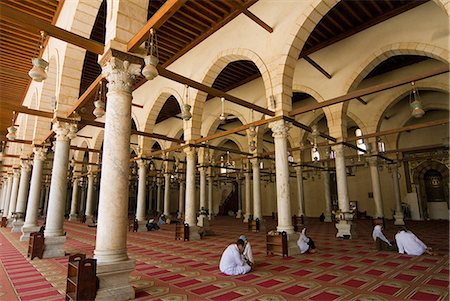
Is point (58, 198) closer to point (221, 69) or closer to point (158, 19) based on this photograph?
point (158, 19)

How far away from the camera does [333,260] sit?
274 inches

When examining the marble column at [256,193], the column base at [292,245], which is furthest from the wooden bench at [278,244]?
the marble column at [256,193]

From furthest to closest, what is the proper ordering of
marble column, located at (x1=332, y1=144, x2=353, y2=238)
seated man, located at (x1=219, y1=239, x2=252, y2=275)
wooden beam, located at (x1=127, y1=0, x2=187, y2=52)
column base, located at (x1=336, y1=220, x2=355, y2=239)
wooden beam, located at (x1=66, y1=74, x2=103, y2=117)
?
marble column, located at (x1=332, y1=144, x2=353, y2=238) → column base, located at (x1=336, y1=220, x2=355, y2=239) → wooden beam, located at (x1=66, y1=74, x2=103, y2=117) → seated man, located at (x1=219, y1=239, x2=252, y2=275) → wooden beam, located at (x1=127, y1=0, x2=187, y2=52)

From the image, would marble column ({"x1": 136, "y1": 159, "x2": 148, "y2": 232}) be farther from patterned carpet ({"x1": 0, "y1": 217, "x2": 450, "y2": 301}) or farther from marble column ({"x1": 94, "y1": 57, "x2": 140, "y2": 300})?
marble column ({"x1": 94, "y1": 57, "x2": 140, "y2": 300})

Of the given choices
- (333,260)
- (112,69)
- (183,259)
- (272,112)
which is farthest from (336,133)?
(112,69)

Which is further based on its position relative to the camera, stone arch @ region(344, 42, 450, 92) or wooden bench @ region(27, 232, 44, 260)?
stone arch @ region(344, 42, 450, 92)

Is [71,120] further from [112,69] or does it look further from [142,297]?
[142,297]

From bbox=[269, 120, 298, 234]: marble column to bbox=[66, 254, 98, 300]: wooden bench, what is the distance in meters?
5.54

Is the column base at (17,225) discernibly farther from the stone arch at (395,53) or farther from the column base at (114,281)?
the stone arch at (395,53)

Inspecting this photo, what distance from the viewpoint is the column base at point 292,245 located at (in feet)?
25.7

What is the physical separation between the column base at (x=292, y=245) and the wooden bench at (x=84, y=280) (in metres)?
5.41

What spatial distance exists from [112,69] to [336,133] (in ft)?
33.9

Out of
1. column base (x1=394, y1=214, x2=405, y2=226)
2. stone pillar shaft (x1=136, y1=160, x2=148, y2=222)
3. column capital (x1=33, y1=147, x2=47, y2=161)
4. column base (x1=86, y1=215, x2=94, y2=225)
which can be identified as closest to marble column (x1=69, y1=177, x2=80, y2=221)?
column base (x1=86, y1=215, x2=94, y2=225)

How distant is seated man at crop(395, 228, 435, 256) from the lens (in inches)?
298
